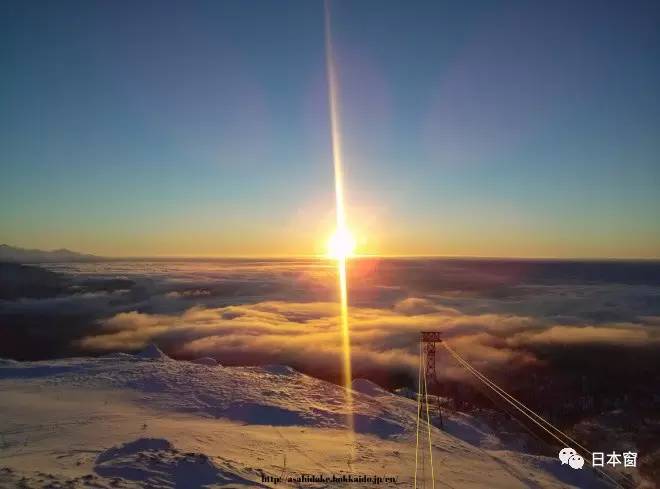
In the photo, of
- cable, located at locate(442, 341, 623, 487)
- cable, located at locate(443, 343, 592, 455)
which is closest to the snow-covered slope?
cable, located at locate(442, 341, 623, 487)

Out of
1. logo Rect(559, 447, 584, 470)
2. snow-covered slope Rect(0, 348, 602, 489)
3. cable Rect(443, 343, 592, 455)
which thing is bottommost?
cable Rect(443, 343, 592, 455)

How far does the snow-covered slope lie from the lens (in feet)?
64.0

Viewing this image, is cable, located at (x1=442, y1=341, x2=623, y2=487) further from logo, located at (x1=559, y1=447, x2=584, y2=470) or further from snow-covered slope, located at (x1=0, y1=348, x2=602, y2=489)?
logo, located at (x1=559, y1=447, x2=584, y2=470)

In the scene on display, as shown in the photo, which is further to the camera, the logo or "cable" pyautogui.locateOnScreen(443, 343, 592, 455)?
"cable" pyautogui.locateOnScreen(443, 343, 592, 455)

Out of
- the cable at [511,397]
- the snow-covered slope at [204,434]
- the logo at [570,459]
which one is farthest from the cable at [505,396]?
the logo at [570,459]

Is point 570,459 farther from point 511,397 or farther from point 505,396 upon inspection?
point 511,397

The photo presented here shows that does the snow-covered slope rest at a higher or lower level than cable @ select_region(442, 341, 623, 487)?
higher

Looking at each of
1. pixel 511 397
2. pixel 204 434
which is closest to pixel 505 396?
pixel 511 397

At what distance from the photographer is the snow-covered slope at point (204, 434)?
1950 cm

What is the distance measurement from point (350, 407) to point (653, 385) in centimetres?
9083

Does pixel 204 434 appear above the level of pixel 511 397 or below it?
above

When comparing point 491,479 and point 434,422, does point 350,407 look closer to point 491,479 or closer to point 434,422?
point 434,422

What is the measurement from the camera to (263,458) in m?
24.3

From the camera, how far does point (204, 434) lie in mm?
27234
